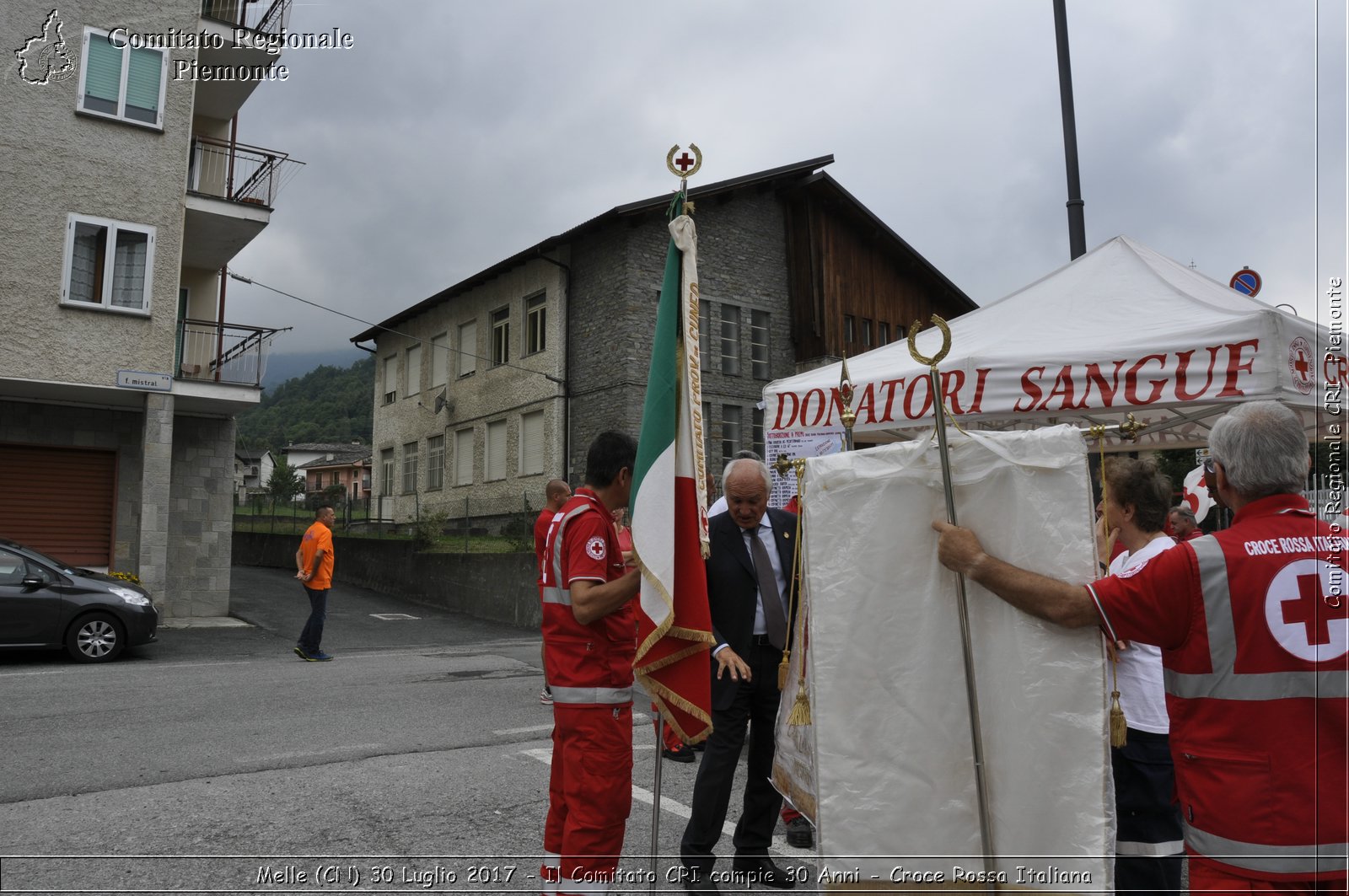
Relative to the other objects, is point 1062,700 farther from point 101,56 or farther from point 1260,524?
point 101,56

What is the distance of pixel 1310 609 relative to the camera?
8.05 feet

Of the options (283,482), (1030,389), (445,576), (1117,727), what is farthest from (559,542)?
(283,482)

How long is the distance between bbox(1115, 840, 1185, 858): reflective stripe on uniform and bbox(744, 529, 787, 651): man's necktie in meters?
1.69

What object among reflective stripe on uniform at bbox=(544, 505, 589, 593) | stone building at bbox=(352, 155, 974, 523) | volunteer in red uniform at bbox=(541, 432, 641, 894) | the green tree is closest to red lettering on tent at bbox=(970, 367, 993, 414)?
volunteer in red uniform at bbox=(541, 432, 641, 894)

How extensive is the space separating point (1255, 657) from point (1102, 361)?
3.35 m

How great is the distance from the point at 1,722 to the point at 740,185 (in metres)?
21.3

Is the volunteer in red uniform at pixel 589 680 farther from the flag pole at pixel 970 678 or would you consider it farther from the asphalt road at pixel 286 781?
the flag pole at pixel 970 678

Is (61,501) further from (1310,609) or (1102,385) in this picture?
(1310,609)

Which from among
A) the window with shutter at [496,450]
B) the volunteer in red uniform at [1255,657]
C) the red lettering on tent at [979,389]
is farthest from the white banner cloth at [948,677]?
the window with shutter at [496,450]

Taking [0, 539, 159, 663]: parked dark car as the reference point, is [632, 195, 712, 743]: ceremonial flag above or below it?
above

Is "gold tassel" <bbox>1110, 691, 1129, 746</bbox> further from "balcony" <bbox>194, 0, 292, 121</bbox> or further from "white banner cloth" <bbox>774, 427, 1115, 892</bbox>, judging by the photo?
"balcony" <bbox>194, 0, 292, 121</bbox>

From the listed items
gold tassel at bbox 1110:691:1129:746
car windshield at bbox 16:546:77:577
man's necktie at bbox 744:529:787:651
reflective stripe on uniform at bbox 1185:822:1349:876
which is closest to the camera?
reflective stripe on uniform at bbox 1185:822:1349:876

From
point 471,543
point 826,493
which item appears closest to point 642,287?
point 471,543

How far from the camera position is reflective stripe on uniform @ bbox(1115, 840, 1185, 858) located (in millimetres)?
3828
